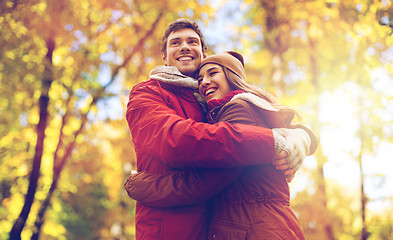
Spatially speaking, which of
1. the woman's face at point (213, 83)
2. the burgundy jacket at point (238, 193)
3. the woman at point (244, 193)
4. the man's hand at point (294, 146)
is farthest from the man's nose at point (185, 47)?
the man's hand at point (294, 146)

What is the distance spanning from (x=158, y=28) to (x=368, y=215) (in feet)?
21.8

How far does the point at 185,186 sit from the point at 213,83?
3.09ft

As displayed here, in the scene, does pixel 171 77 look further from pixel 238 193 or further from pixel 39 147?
pixel 39 147

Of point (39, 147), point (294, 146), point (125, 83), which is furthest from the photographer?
point (125, 83)

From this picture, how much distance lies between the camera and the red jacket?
1.76 meters

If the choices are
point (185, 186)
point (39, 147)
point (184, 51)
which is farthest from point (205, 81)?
point (39, 147)

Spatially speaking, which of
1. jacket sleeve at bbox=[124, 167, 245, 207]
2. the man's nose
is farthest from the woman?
the man's nose

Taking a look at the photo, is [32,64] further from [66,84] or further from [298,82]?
[298,82]

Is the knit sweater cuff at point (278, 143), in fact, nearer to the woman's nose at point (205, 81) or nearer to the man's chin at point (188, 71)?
the woman's nose at point (205, 81)

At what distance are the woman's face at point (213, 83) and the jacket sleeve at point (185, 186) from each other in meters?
0.75

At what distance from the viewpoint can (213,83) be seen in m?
2.45

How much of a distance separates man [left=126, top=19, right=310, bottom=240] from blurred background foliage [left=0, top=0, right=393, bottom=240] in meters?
3.09


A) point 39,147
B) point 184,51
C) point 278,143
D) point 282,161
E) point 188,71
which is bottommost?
point 39,147

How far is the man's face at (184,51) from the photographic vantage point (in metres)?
2.72
